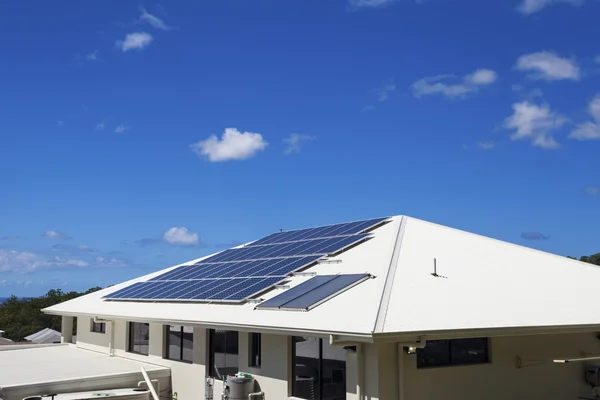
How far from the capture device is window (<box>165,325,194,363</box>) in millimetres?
17938

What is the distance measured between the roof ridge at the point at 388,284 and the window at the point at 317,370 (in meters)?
1.36

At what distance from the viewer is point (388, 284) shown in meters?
13.7

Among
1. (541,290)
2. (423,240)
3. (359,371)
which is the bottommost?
(359,371)

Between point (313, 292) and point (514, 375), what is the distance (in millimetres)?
5010

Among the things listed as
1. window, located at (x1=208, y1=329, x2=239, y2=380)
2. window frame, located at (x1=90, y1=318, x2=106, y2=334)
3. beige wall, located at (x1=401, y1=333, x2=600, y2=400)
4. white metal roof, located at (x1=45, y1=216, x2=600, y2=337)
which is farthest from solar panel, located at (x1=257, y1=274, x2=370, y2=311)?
window frame, located at (x1=90, y1=318, x2=106, y2=334)

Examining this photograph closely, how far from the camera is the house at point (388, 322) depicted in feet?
39.3

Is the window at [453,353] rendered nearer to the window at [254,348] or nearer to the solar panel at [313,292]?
the solar panel at [313,292]

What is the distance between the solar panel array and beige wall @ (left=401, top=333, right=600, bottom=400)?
5350mm

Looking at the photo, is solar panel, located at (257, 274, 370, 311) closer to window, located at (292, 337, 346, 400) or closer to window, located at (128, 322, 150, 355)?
window, located at (292, 337, 346, 400)

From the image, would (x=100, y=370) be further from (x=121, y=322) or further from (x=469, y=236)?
(x=469, y=236)

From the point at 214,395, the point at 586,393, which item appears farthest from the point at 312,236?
the point at 586,393

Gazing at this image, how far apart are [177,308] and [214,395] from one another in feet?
9.24

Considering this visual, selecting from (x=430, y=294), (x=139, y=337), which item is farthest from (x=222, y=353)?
(x=430, y=294)

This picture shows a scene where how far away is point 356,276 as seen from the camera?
14773 mm
